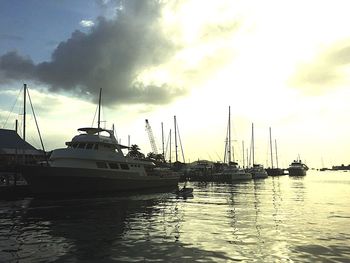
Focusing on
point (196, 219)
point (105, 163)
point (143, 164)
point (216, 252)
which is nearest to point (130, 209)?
point (196, 219)

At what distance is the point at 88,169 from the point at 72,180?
7.86 feet

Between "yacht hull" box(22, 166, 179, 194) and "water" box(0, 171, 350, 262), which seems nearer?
"water" box(0, 171, 350, 262)

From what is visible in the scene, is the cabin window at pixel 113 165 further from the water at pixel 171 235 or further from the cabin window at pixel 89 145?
the water at pixel 171 235

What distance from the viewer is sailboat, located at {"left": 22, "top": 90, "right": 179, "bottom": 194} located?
38.2 metres

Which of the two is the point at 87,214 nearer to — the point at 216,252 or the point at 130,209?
the point at 130,209

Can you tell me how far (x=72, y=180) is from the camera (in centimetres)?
3919

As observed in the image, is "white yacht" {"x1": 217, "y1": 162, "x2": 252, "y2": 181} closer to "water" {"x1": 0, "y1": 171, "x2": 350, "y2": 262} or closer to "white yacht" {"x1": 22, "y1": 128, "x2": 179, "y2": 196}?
"white yacht" {"x1": 22, "y1": 128, "x2": 179, "y2": 196}

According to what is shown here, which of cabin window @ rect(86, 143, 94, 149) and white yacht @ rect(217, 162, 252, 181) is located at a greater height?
cabin window @ rect(86, 143, 94, 149)

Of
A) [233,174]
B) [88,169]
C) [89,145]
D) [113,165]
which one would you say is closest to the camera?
[88,169]

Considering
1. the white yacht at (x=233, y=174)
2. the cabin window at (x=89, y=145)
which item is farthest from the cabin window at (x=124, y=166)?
the white yacht at (x=233, y=174)

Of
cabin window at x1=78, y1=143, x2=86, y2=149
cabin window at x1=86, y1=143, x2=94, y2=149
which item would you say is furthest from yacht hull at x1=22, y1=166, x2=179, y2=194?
cabin window at x1=78, y1=143, x2=86, y2=149

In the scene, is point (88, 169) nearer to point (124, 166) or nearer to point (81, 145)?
point (81, 145)

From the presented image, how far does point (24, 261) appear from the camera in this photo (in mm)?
13992

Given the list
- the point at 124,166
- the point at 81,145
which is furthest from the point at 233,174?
the point at 81,145
